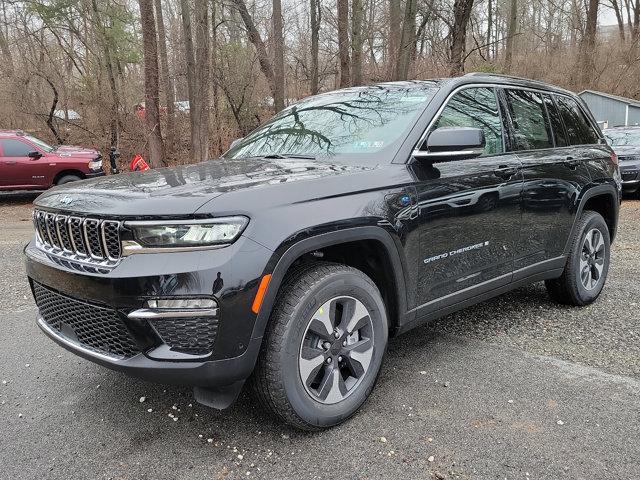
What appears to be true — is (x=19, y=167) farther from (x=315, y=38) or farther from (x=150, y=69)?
(x=315, y=38)

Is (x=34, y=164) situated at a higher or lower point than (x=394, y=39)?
lower

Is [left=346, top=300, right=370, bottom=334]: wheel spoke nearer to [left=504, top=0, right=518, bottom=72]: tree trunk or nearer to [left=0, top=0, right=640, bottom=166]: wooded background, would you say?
[left=0, top=0, right=640, bottom=166]: wooded background

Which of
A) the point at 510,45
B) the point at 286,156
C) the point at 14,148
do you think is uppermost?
the point at 510,45

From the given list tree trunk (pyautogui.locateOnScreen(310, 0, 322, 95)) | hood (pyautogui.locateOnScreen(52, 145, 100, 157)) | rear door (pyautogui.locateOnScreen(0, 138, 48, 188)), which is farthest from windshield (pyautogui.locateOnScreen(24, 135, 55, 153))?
tree trunk (pyautogui.locateOnScreen(310, 0, 322, 95))

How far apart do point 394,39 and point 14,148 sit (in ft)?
39.5

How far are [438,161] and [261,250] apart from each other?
51.5 inches

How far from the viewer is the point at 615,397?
3.01m

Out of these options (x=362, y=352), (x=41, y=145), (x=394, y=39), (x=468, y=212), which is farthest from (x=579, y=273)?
(x=394, y=39)

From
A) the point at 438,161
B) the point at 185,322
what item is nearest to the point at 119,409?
the point at 185,322

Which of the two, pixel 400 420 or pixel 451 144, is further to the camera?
pixel 451 144

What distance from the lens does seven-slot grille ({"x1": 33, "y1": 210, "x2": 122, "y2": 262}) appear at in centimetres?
233

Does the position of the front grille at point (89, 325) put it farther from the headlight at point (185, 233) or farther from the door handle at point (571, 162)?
the door handle at point (571, 162)

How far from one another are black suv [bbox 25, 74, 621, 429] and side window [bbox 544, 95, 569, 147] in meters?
0.17

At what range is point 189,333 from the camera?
2.27m
